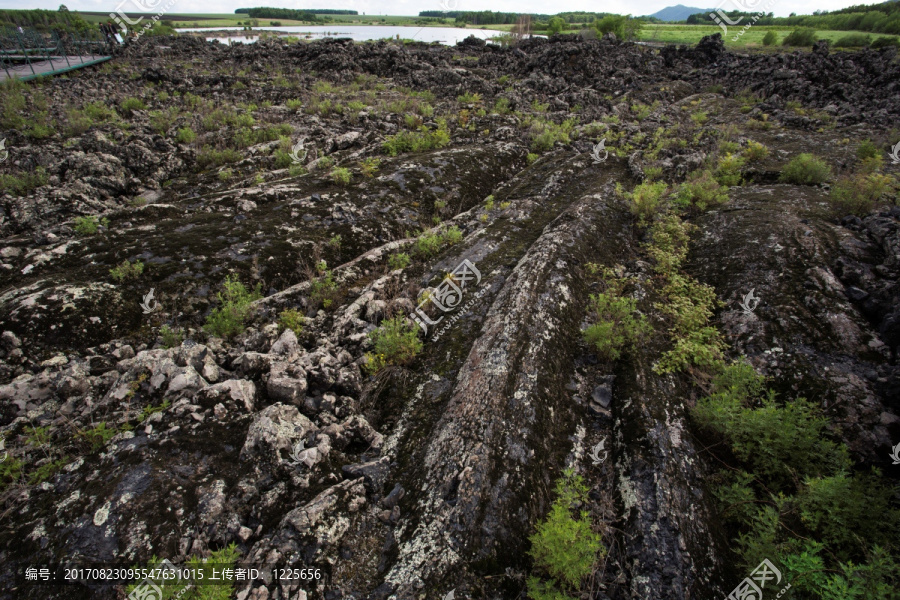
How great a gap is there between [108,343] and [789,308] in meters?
12.2

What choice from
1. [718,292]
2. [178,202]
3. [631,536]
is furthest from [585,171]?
[178,202]

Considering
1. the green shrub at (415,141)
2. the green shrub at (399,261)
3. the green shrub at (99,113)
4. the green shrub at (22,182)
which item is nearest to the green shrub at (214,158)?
the green shrub at (22,182)

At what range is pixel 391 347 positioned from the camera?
20.3ft

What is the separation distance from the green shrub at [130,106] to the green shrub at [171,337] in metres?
16.0

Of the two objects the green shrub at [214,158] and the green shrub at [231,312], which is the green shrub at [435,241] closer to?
the green shrub at [231,312]

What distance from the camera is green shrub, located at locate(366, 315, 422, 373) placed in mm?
6047

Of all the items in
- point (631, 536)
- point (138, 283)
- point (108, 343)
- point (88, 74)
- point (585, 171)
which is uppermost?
point (88, 74)

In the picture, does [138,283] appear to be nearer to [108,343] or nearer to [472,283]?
[108,343]


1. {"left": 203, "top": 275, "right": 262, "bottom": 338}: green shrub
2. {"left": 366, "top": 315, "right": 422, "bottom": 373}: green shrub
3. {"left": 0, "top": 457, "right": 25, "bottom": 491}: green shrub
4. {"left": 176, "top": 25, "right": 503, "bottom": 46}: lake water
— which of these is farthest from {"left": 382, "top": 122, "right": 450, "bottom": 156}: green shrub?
{"left": 176, "top": 25, "right": 503, "bottom": 46}: lake water

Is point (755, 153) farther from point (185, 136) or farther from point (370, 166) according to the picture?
point (185, 136)

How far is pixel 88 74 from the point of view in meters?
22.2

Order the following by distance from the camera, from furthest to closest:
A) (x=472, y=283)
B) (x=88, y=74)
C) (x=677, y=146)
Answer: (x=88, y=74) → (x=677, y=146) → (x=472, y=283)

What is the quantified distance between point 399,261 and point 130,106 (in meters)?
17.4

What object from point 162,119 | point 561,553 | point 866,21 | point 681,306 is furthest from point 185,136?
point 866,21
